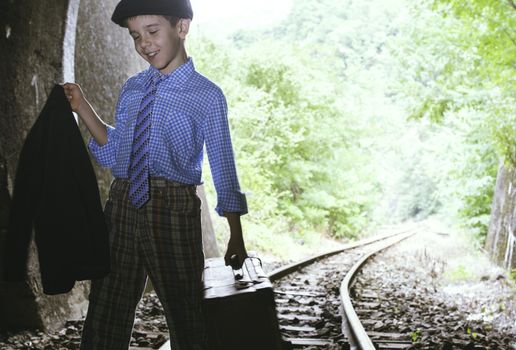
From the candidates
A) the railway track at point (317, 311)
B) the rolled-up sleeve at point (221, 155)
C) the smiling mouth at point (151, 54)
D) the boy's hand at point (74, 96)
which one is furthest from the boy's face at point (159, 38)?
the railway track at point (317, 311)

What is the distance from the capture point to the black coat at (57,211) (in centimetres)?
226

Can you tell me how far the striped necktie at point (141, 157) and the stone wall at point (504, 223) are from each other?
10412mm

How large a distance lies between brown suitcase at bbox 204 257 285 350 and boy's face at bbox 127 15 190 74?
41.5 inches

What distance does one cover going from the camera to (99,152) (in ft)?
8.72

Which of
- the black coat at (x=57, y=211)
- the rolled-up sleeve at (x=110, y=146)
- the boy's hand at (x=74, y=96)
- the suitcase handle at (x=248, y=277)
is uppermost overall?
the boy's hand at (x=74, y=96)

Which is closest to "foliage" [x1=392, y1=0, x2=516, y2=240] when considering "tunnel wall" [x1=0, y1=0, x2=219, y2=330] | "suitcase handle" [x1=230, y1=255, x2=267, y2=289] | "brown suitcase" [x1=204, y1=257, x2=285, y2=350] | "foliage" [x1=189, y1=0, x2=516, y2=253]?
"foliage" [x1=189, y1=0, x2=516, y2=253]

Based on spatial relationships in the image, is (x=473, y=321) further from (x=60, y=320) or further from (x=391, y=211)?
(x=391, y=211)

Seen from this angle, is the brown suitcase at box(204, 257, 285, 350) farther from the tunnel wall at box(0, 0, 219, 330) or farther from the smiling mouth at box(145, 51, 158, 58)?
the tunnel wall at box(0, 0, 219, 330)

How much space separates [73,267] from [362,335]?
3.00 metres

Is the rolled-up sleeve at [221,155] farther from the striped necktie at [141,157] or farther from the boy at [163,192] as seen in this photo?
the striped necktie at [141,157]

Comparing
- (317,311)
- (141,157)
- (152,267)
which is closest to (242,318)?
(152,267)

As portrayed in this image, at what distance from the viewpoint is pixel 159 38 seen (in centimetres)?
237

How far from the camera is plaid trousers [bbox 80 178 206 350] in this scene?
7.70ft

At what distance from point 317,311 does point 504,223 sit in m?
8.51
